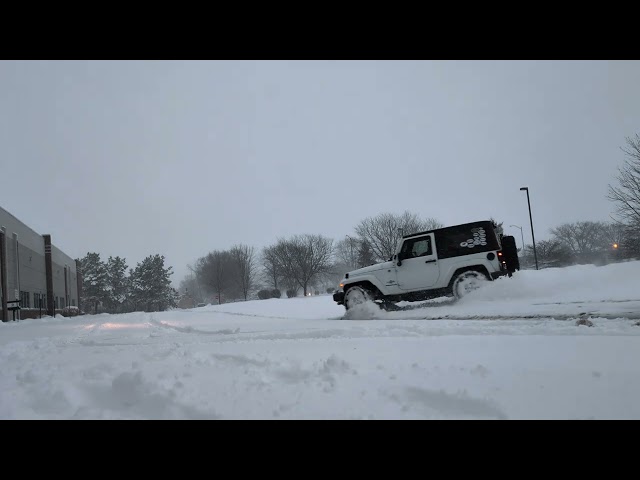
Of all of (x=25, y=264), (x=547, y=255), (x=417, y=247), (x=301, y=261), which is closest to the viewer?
(x=417, y=247)

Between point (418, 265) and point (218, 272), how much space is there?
70.6 m

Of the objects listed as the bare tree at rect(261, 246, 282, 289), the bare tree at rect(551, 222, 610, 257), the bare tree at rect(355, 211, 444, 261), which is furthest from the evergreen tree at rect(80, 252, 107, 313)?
the bare tree at rect(551, 222, 610, 257)

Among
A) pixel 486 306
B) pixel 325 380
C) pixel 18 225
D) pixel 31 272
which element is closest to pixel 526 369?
pixel 325 380

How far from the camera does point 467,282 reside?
36.8 feet

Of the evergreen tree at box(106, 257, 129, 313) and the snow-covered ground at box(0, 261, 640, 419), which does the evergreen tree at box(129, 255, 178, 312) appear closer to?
the evergreen tree at box(106, 257, 129, 313)

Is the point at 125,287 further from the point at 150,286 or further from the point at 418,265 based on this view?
the point at 418,265

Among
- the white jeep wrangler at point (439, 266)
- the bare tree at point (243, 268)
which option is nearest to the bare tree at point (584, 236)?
the bare tree at point (243, 268)

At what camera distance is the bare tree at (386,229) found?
4726 cm

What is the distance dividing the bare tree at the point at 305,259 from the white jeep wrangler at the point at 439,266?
169 feet

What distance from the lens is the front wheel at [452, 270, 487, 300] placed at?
1115cm

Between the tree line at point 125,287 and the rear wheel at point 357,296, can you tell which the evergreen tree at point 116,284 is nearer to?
the tree line at point 125,287

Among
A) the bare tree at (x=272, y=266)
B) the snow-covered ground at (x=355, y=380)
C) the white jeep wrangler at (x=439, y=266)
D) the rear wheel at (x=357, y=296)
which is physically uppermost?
the bare tree at (x=272, y=266)

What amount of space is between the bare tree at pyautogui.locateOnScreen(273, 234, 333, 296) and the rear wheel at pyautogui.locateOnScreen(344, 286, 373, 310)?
51378 mm

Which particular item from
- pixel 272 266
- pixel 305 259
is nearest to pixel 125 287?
pixel 272 266
